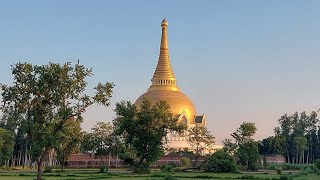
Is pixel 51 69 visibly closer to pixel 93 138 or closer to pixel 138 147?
pixel 138 147

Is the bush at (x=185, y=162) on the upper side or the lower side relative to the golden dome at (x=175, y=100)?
lower

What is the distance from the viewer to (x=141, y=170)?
203 ft

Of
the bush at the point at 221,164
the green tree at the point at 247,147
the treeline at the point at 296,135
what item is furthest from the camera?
the treeline at the point at 296,135

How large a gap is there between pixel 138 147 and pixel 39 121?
82.3ft

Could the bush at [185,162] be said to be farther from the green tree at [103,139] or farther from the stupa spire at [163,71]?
the stupa spire at [163,71]

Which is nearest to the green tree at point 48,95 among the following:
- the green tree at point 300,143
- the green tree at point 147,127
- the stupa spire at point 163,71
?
the green tree at point 147,127

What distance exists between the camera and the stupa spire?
417 feet

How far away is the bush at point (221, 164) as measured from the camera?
66.8 metres

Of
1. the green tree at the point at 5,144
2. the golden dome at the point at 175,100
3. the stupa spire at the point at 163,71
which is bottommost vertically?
the green tree at the point at 5,144

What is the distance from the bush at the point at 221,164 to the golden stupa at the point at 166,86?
5420 cm

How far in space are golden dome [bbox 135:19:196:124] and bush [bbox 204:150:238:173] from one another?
54574 mm

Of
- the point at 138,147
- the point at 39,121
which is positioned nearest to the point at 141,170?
the point at 138,147

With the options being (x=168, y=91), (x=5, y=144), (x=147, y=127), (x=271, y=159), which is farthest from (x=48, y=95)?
(x=168, y=91)

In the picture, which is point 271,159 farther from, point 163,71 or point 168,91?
point 163,71
